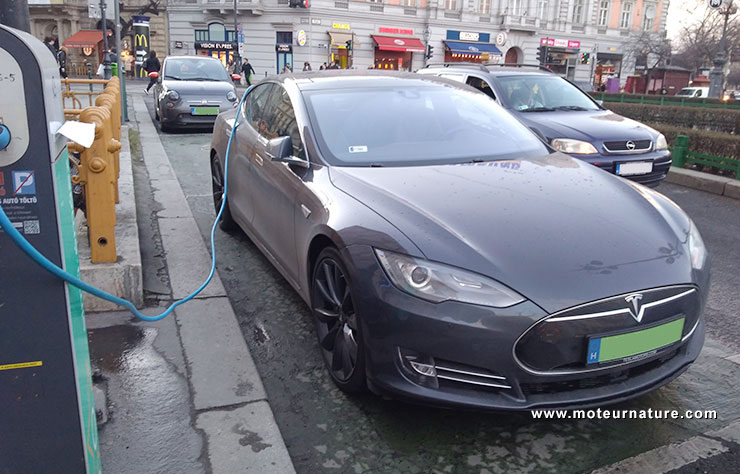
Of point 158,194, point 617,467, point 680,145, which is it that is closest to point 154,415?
point 617,467

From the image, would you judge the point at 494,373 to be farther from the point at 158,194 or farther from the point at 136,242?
the point at 158,194

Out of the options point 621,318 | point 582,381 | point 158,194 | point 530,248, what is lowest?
point 158,194

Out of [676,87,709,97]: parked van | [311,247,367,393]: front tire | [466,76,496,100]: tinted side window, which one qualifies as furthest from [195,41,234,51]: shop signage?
[311,247,367,393]: front tire

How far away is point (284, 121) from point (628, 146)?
4.76 metres

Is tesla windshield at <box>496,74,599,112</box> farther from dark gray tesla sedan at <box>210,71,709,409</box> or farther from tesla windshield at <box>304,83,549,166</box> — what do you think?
dark gray tesla sedan at <box>210,71,709,409</box>

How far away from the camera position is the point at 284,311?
4156mm

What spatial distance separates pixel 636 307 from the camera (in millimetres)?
2551

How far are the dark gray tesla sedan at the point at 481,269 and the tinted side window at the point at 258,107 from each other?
3.00ft

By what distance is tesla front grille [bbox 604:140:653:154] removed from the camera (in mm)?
7301

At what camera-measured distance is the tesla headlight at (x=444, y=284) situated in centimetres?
248

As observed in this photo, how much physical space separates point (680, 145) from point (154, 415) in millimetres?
8842

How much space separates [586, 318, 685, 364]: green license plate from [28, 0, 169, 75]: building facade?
41.6m

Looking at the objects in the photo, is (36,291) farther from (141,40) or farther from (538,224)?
(141,40)

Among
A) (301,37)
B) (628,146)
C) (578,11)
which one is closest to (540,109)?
(628,146)
